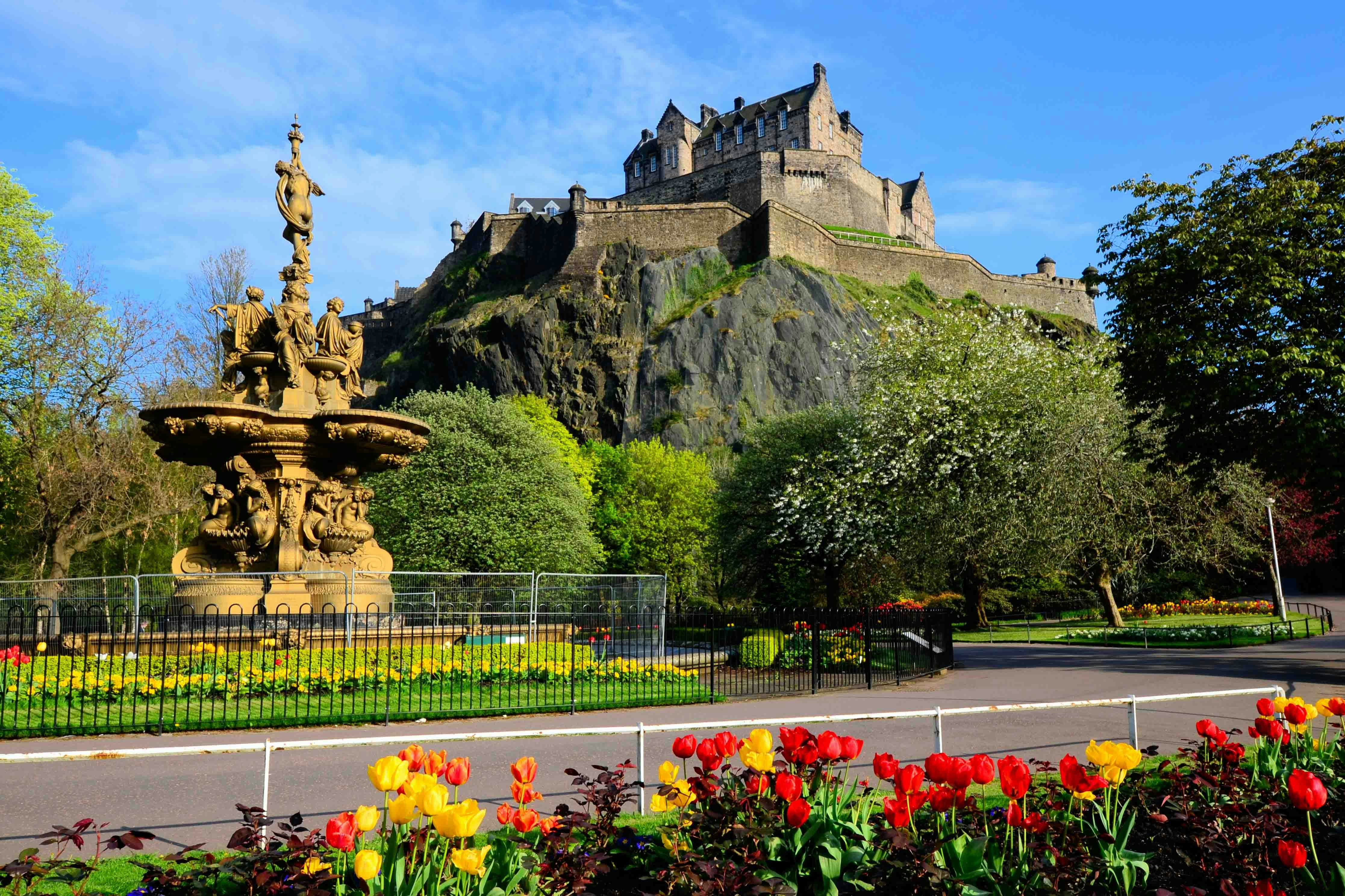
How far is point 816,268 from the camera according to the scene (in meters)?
75.5

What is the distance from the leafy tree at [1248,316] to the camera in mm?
15031

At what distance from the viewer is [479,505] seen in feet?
121

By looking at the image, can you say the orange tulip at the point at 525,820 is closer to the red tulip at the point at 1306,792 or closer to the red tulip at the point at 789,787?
the red tulip at the point at 789,787

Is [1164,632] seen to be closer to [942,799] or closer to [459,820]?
[942,799]

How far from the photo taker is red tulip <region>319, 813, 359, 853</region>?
3088 millimetres

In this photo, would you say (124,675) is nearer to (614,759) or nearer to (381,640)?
(381,640)

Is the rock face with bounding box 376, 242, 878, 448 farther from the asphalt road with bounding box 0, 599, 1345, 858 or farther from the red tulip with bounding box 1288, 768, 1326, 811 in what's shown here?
the red tulip with bounding box 1288, 768, 1326, 811

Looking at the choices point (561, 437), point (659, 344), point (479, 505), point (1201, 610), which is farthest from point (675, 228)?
point (1201, 610)

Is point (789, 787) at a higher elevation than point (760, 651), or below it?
higher

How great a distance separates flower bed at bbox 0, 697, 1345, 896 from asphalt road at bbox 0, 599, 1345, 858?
1066mm

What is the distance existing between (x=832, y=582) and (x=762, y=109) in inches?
3043

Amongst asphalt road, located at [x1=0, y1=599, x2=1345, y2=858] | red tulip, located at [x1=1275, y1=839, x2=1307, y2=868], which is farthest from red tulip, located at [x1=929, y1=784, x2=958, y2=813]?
asphalt road, located at [x1=0, y1=599, x2=1345, y2=858]

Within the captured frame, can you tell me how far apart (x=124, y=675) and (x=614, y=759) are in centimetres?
624

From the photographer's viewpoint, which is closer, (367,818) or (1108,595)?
(367,818)
